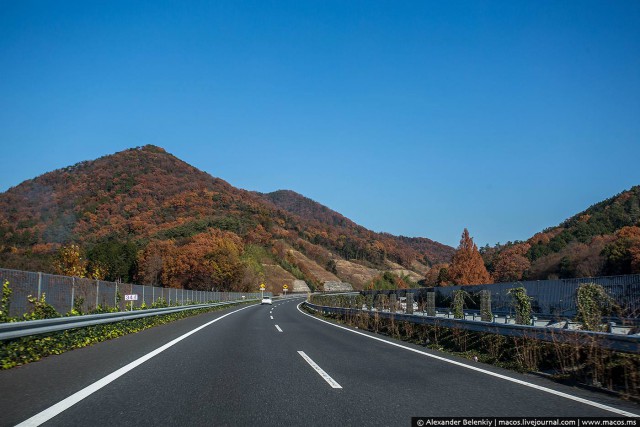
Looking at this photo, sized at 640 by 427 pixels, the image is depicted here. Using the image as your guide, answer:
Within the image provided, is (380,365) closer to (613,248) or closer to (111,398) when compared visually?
(111,398)

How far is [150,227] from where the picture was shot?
12631 cm

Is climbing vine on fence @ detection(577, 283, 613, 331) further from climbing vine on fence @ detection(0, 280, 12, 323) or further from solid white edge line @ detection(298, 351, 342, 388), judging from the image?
climbing vine on fence @ detection(0, 280, 12, 323)

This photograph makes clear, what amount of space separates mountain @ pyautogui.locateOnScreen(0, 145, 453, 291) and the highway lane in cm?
6594

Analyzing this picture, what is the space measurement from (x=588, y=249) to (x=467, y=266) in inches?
919

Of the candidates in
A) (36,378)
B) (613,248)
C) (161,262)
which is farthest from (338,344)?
(161,262)

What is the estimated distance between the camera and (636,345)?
6.83 m

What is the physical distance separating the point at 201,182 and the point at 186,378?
162 m

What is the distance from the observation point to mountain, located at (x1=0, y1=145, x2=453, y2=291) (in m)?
83.4

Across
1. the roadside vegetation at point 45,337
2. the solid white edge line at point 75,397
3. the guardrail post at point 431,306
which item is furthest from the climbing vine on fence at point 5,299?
the guardrail post at point 431,306

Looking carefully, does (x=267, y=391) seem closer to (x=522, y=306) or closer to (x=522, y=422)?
(x=522, y=422)

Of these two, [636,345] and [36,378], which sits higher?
[636,345]

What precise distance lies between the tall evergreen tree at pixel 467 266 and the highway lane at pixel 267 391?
9091 centimetres

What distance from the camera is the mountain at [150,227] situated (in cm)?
8338

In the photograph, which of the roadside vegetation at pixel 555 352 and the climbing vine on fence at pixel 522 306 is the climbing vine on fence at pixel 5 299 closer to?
the roadside vegetation at pixel 555 352
